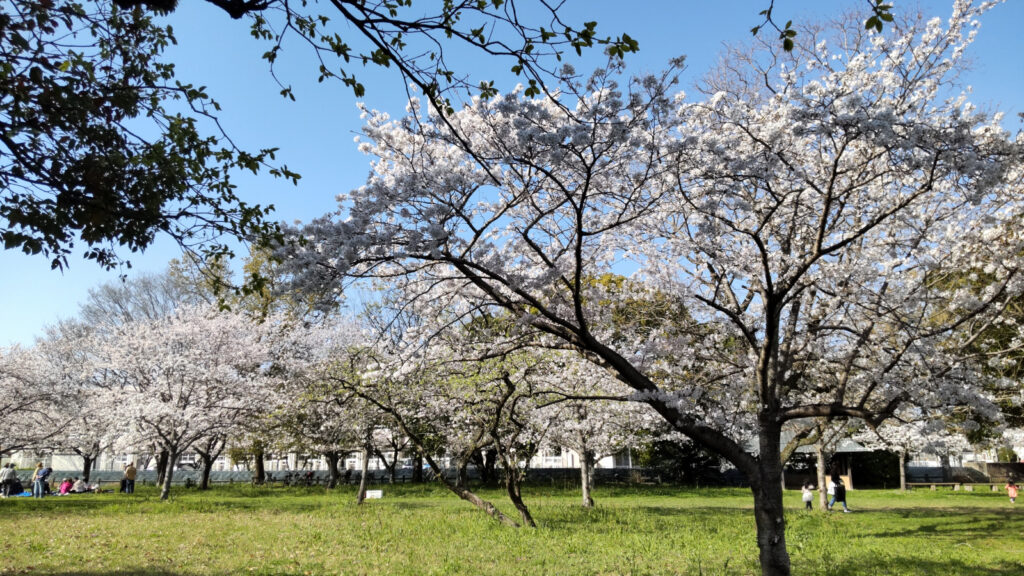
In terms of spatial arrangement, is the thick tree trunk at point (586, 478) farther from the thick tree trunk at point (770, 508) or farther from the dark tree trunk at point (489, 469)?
the dark tree trunk at point (489, 469)

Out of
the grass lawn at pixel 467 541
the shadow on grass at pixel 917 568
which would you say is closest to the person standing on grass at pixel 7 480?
the grass lawn at pixel 467 541

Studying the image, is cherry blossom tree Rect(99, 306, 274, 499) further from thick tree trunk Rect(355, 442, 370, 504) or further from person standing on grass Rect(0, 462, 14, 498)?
person standing on grass Rect(0, 462, 14, 498)

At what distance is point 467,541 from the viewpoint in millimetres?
10125

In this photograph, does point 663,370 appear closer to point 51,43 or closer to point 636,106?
point 636,106

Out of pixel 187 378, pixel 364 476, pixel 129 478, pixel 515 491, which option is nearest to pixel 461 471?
pixel 515 491

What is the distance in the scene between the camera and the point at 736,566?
8406mm

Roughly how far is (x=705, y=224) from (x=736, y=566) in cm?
504

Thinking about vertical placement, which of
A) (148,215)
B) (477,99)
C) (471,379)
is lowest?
(471,379)

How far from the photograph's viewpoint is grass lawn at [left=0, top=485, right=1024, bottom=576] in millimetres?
8102

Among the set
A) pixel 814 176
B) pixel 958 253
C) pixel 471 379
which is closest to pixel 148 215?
pixel 814 176

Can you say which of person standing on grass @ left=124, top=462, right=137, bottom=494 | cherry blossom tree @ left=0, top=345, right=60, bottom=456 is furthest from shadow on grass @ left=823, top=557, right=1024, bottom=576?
person standing on grass @ left=124, top=462, right=137, bottom=494

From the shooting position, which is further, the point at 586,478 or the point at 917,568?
the point at 586,478

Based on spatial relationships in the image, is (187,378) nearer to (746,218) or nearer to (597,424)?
(597,424)

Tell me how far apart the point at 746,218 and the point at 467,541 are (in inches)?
264
